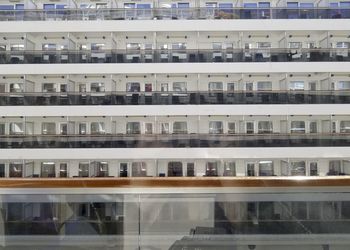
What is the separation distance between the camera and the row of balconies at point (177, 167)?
8.80m

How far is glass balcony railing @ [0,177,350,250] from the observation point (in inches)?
30.6

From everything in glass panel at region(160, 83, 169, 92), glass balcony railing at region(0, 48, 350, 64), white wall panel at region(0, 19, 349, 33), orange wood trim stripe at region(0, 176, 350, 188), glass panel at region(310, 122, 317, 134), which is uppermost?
white wall panel at region(0, 19, 349, 33)

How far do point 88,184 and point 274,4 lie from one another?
10247 millimetres

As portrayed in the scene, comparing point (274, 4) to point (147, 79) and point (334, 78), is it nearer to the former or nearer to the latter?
point (334, 78)

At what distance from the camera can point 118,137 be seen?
29.4 ft

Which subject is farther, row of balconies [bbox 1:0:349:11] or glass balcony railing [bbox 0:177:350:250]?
row of balconies [bbox 1:0:349:11]

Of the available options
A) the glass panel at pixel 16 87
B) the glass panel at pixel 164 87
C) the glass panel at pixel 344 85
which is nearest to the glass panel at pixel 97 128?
the glass panel at pixel 164 87

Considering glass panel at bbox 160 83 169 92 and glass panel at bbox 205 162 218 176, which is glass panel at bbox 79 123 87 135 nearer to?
glass panel at bbox 160 83 169 92

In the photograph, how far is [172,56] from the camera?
978cm

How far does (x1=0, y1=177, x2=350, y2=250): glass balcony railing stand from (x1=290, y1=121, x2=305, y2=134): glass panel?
28.6ft

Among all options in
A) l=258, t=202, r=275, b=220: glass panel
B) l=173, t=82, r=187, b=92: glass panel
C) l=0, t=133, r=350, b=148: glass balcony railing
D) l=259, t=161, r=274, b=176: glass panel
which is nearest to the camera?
l=258, t=202, r=275, b=220: glass panel

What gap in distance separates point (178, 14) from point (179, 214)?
31.3ft

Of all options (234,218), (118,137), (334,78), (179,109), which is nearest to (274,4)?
(334,78)

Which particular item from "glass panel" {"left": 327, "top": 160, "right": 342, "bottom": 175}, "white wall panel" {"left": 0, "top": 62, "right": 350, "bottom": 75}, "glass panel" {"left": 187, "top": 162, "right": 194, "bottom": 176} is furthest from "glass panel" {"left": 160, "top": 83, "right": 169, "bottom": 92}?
"glass panel" {"left": 327, "top": 160, "right": 342, "bottom": 175}
